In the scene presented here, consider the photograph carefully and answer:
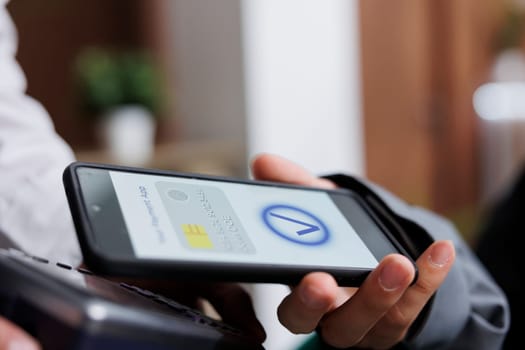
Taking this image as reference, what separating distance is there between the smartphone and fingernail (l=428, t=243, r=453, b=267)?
3cm

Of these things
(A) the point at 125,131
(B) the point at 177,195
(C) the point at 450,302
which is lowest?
(A) the point at 125,131

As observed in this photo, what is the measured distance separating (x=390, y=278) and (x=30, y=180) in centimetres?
32

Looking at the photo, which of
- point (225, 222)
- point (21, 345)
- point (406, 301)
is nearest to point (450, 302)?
point (406, 301)

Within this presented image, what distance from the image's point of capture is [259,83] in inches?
72.8

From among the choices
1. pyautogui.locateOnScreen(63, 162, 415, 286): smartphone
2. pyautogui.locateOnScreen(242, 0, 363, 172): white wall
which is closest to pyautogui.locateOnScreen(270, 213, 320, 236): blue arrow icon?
pyautogui.locateOnScreen(63, 162, 415, 286): smartphone

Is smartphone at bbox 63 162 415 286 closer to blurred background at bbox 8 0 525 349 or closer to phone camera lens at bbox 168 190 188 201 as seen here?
phone camera lens at bbox 168 190 188 201

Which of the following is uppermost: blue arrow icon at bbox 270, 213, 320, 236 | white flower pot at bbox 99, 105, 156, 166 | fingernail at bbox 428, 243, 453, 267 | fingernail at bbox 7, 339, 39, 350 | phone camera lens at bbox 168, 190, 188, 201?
phone camera lens at bbox 168, 190, 188, 201

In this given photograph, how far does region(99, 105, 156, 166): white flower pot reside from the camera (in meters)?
1.69

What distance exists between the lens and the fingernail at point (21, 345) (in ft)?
0.88

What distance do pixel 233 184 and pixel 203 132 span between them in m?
1.56

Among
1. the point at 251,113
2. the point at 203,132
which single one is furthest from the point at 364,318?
the point at 203,132

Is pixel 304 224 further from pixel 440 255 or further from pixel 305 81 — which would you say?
pixel 305 81

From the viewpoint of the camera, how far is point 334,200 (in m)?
0.48

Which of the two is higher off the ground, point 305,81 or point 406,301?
point 406,301
